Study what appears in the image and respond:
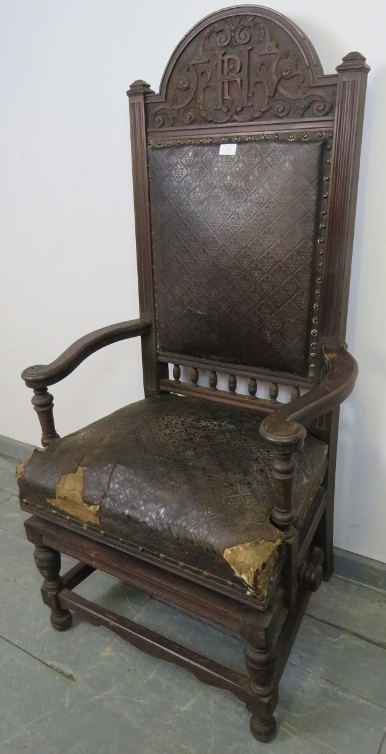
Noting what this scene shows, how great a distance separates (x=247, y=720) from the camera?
112 cm

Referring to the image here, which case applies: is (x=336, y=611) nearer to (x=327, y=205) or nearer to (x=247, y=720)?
(x=247, y=720)

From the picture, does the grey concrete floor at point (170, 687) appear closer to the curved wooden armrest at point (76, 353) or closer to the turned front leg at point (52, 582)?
the turned front leg at point (52, 582)

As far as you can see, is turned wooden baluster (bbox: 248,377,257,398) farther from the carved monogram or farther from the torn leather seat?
the carved monogram

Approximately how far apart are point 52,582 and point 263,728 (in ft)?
1.95

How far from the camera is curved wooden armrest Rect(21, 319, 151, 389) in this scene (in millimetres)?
1158

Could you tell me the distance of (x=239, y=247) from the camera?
4.03ft

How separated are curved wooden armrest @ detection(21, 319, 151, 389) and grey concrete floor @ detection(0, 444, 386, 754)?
0.70 m

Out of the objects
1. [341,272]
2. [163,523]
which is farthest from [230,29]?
[163,523]

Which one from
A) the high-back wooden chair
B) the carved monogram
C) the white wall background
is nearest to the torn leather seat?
the high-back wooden chair

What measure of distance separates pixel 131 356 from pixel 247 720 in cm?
107

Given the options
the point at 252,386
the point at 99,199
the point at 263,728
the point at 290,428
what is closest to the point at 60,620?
the point at 263,728

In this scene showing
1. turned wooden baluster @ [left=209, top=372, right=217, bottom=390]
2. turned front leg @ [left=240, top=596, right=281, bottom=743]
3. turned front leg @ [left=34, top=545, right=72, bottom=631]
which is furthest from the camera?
turned wooden baluster @ [left=209, top=372, right=217, bottom=390]

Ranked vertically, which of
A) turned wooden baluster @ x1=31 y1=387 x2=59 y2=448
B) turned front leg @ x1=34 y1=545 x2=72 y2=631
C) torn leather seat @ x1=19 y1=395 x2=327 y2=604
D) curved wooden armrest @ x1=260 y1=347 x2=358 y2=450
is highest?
curved wooden armrest @ x1=260 y1=347 x2=358 y2=450

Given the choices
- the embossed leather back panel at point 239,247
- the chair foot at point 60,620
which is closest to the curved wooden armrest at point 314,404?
the embossed leather back panel at point 239,247
